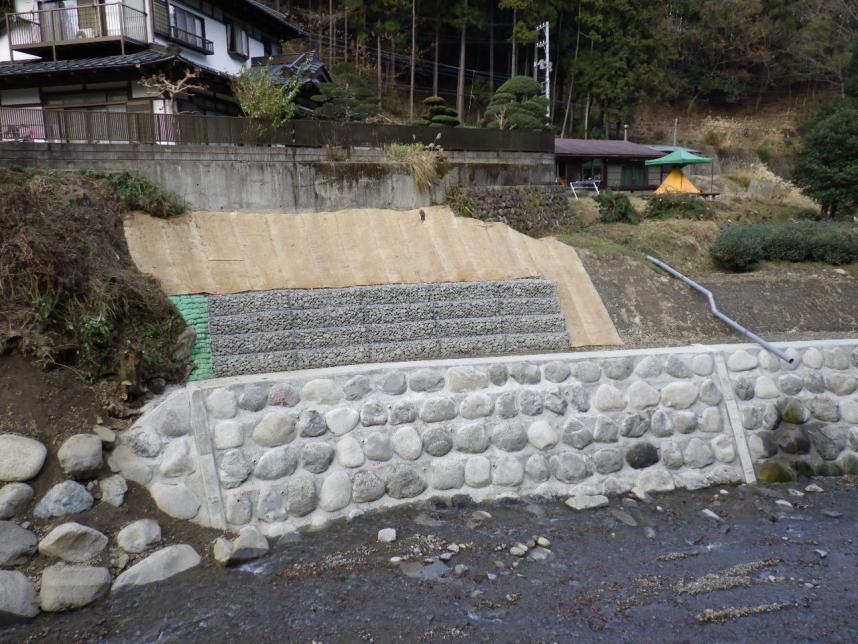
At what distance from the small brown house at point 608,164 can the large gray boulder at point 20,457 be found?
2197 centimetres

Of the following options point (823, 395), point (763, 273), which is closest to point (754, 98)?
point (763, 273)

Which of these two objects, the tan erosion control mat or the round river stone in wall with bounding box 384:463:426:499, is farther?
the tan erosion control mat

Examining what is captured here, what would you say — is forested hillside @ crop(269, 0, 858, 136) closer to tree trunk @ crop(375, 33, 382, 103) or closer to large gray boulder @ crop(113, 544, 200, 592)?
tree trunk @ crop(375, 33, 382, 103)

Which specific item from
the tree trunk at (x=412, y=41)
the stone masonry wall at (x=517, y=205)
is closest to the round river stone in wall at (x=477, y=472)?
the stone masonry wall at (x=517, y=205)

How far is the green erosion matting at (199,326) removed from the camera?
680cm

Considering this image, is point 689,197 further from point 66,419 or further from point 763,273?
point 66,419

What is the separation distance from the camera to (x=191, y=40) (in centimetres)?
1722

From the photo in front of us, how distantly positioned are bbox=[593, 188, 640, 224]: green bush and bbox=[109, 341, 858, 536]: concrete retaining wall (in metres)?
8.47

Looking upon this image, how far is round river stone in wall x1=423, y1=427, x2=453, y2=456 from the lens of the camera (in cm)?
638

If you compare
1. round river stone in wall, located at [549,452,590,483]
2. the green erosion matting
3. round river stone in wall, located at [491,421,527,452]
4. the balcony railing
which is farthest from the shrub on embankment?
A: the balcony railing

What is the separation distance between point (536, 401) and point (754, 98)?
41631mm

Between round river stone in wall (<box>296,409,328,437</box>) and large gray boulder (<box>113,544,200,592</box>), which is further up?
round river stone in wall (<box>296,409,328,437</box>)

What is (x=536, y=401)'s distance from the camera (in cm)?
673

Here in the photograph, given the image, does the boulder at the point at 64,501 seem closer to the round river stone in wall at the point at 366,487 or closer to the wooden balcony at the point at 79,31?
the round river stone in wall at the point at 366,487
